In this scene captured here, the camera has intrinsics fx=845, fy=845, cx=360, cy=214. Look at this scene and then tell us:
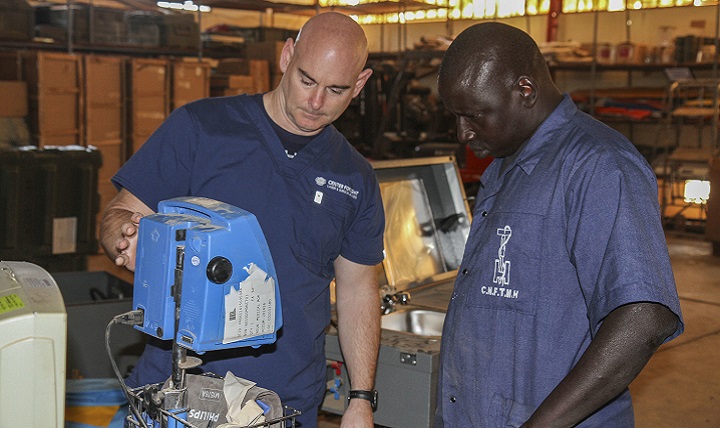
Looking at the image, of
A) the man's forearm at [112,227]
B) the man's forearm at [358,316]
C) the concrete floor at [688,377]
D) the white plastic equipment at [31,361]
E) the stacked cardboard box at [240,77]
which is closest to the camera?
the white plastic equipment at [31,361]

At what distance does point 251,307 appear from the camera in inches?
55.7

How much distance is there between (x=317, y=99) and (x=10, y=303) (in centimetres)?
103

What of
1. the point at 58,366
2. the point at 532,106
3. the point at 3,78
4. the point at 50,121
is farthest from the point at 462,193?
the point at 3,78

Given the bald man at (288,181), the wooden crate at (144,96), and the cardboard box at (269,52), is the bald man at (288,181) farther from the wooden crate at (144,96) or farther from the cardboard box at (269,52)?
the cardboard box at (269,52)

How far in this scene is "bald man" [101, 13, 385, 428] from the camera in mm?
1970

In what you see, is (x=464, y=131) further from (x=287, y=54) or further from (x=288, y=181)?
(x=287, y=54)

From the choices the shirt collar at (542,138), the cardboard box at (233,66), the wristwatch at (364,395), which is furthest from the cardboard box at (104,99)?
the shirt collar at (542,138)

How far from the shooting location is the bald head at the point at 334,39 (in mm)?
2021

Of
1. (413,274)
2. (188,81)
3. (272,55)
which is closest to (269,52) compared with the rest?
(272,55)

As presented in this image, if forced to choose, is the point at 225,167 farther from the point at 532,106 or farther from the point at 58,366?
the point at 58,366

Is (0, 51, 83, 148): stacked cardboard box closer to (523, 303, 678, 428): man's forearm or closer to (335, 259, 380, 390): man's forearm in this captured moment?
(335, 259, 380, 390): man's forearm

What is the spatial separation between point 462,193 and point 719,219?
5194mm

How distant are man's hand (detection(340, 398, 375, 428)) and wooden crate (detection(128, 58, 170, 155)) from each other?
5.47 meters

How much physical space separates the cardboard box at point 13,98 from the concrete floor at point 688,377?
12.3 ft
